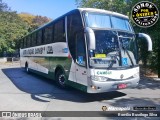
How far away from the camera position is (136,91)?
1067 centimetres

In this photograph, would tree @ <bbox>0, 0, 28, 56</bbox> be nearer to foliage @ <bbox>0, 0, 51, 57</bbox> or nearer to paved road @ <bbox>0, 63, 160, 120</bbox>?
foliage @ <bbox>0, 0, 51, 57</bbox>

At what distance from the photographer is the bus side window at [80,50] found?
27.6 ft

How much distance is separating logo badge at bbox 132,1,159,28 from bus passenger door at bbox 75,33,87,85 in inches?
240

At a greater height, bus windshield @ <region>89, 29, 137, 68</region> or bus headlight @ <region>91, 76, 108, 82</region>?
bus windshield @ <region>89, 29, 137, 68</region>

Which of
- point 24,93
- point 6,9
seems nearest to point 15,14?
point 6,9

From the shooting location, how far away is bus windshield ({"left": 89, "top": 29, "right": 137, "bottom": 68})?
811cm

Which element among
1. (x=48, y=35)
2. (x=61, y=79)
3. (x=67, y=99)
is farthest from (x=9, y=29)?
(x=67, y=99)

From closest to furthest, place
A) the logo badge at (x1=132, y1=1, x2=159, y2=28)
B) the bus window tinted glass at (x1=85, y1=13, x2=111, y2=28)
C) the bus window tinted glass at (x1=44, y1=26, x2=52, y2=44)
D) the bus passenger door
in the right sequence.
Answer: the bus passenger door < the bus window tinted glass at (x1=85, y1=13, x2=111, y2=28) < the bus window tinted glass at (x1=44, y1=26, x2=52, y2=44) < the logo badge at (x1=132, y1=1, x2=159, y2=28)

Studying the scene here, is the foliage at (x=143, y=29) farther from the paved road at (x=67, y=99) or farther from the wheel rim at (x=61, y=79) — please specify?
the wheel rim at (x=61, y=79)

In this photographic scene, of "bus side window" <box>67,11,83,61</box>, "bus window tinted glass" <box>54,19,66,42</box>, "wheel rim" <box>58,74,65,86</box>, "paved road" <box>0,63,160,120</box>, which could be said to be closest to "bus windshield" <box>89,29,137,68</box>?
"bus side window" <box>67,11,83,61</box>

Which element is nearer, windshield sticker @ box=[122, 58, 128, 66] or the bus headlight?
the bus headlight

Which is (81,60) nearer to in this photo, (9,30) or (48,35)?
(48,35)

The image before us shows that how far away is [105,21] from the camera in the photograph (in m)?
8.80
